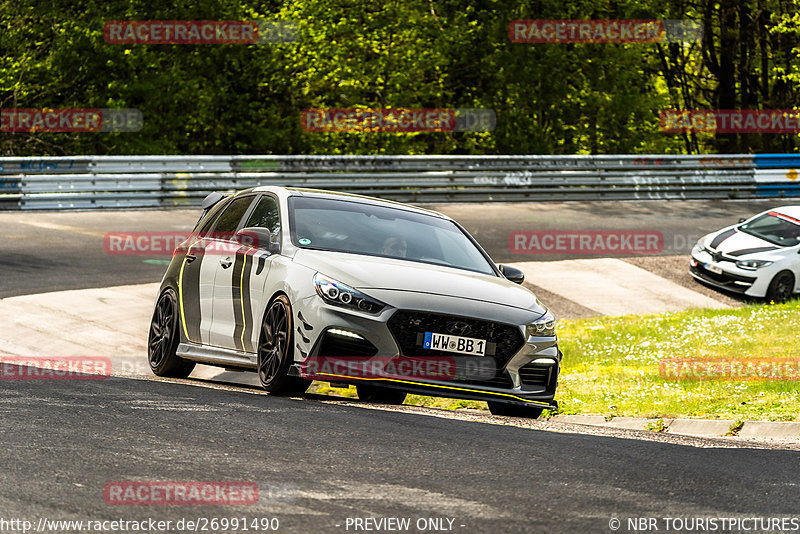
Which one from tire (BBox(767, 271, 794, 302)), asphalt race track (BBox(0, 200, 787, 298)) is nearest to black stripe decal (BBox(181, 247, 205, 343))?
asphalt race track (BBox(0, 200, 787, 298))

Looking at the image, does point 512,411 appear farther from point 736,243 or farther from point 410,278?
point 736,243

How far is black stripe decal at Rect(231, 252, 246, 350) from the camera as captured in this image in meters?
9.48

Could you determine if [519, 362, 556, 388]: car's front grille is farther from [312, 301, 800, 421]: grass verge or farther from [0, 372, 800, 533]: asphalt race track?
[312, 301, 800, 421]: grass verge

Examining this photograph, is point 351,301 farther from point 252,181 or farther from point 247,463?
point 252,181

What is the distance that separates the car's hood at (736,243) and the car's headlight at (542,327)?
12.9 m

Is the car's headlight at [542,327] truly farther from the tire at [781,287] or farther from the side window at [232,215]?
the tire at [781,287]

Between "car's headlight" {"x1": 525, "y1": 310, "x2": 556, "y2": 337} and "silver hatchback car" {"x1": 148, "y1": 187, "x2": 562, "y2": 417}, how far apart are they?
0.01 meters

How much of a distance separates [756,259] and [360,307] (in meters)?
14.0

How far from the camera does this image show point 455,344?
8.54 metres

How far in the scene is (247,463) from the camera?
627cm

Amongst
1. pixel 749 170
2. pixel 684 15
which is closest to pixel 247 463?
pixel 749 170

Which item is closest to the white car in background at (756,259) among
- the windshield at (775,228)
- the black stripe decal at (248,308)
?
the windshield at (775,228)

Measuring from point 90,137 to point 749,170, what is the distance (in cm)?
1685

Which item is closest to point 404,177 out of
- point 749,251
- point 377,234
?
point 749,251
